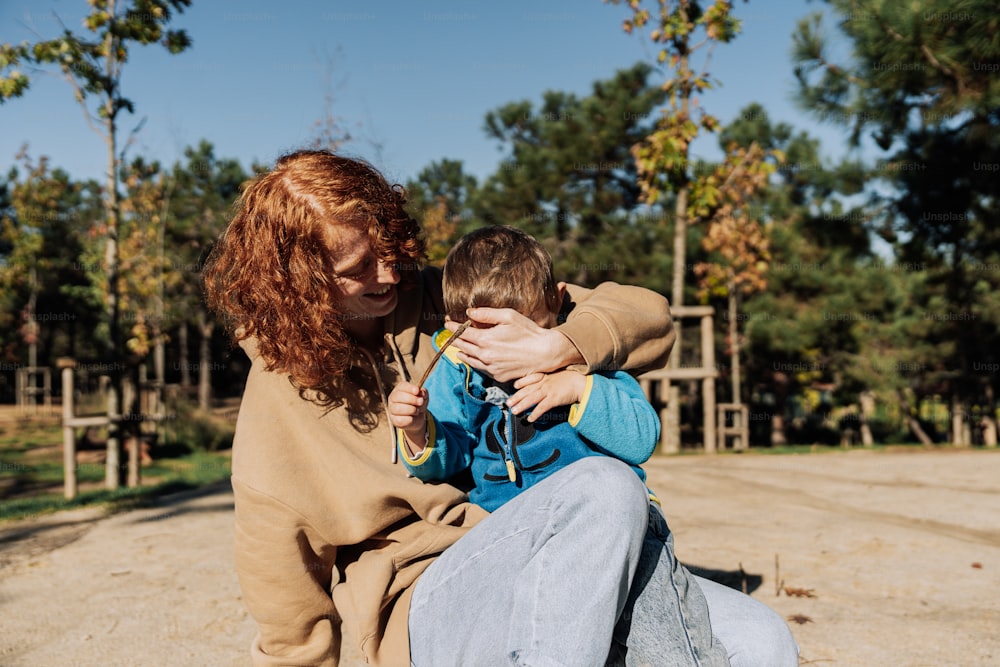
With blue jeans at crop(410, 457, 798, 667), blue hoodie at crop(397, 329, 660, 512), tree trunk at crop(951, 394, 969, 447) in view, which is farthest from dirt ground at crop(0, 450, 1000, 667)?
tree trunk at crop(951, 394, 969, 447)

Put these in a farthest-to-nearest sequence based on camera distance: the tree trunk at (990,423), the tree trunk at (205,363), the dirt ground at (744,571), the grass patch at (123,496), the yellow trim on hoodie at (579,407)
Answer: the tree trunk at (205,363) < the tree trunk at (990,423) < the grass patch at (123,496) < the dirt ground at (744,571) < the yellow trim on hoodie at (579,407)

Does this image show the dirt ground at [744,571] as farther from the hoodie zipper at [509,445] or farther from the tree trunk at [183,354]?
the tree trunk at [183,354]

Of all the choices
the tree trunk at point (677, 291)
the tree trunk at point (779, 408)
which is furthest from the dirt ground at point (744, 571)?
the tree trunk at point (779, 408)

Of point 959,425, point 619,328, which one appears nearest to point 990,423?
point 959,425

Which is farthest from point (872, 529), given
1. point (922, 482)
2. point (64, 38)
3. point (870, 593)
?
point (64, 38)

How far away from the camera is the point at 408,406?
4.13ft

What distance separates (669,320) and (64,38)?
573cm

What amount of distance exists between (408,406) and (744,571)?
1.97 metres

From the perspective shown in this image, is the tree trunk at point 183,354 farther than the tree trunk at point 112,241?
Yes

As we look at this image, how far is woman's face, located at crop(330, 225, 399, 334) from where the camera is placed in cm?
150

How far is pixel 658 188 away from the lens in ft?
25.8

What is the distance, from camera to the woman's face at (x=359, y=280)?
1.50 metres

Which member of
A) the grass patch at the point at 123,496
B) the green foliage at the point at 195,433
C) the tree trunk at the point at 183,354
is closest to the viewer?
the grass patch at the point at 123,496

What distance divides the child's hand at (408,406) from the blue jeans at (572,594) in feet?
0.73
